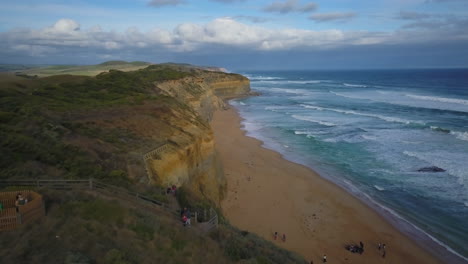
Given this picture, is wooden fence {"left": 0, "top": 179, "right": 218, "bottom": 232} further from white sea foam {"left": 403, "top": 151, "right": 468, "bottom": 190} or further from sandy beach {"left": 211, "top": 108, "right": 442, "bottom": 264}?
white sea foam {"left": 403, "top": 151, "right": 468, "bottom": 190}

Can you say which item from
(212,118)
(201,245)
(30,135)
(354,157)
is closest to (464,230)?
(354,157)

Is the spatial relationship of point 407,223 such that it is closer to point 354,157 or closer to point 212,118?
point 354,157

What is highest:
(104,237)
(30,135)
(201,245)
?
(30,135)

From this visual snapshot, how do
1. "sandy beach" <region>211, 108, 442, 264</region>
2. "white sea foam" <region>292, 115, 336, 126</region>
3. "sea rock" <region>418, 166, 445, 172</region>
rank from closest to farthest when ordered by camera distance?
1. "sandy beach" <region>211, 108, 442, 264</region>
2. "sea rock" <region>418, 166, 445, 172</region>
3. "white sea foam" <region>292, 115, 336, 126</region>

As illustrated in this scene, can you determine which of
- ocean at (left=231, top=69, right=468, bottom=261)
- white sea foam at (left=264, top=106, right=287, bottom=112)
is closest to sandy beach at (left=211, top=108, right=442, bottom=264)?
ocean at (left=231, top=69, right=468, bottom=261)

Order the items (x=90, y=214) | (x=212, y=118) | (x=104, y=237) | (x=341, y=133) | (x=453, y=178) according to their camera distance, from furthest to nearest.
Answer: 1. (x=212, y=118)
2. (x=341, y=133)
3. (x=453, y=178)
4. (x=90, y=214)
5. (x=104, y=237)

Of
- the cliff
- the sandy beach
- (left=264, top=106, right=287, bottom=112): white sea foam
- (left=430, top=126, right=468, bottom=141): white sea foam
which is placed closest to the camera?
the cliff
